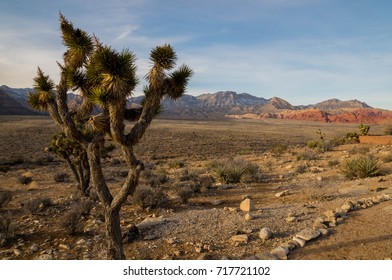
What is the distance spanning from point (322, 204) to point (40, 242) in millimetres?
7675

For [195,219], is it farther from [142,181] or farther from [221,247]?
[142,181]

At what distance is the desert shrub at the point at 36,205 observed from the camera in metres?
9.96

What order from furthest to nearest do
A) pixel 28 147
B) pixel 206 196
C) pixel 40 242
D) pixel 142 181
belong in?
pixel 28 147 < pixel 142 181 < pixel 206 196 < pixel 40 242

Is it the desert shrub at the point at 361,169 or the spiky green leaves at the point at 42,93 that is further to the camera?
the desert shrub at the point at 361,169

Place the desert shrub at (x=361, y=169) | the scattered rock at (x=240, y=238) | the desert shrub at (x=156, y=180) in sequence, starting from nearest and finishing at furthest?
the scattered rock at (x=240, y=238) < the desert shrub at (x=361, y=169) < the desert shrub at (x=156, y=180)

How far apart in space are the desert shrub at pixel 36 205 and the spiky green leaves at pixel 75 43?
5.12 metres

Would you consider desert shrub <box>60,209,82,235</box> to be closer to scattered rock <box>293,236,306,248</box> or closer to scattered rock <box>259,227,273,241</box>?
scattered rock <box>259,227,273,241</box>

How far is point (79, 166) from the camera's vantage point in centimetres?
1263

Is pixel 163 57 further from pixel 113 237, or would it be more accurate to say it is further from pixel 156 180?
pixel 156 180

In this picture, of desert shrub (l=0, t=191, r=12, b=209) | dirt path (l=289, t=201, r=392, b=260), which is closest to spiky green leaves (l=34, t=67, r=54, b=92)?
desert shrub (l=0, t=191, r=12, b=209)

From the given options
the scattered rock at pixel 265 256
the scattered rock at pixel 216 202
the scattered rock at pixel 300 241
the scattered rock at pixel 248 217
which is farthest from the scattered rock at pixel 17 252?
the scattered rock at pixel 300 241

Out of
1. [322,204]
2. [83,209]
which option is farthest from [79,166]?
[322,204]

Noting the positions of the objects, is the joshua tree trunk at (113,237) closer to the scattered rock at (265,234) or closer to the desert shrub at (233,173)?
the scattered rock at (265,234)
